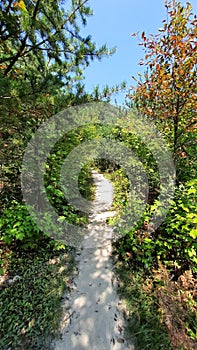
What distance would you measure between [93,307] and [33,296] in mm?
726

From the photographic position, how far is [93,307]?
1.95 meters

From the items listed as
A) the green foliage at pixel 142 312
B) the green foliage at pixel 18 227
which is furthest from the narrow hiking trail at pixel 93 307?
the green foliage at pixel 18 227

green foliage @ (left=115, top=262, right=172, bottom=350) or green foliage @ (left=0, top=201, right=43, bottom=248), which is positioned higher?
green foliage @ (left=0, top=201, right=43, bottom=248)

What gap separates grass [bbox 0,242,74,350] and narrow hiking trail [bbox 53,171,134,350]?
133mm

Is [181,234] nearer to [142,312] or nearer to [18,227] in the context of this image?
[142,312]

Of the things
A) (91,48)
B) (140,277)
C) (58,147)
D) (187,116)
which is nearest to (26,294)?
(140,277)

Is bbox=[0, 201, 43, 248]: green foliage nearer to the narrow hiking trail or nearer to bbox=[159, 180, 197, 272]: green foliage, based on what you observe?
the narrow hiking trail

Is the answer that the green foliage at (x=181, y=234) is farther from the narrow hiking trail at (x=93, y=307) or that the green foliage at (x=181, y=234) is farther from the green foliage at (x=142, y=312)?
the narrow hiking trail at (x=93, y=307)

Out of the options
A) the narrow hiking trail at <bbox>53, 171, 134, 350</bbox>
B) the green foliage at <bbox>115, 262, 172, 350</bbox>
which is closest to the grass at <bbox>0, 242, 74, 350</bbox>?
the narrow hiking trail at <bbox>53, 171, 134, 350</bbox>

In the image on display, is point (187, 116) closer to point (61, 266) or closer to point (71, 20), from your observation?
point (71, 20)

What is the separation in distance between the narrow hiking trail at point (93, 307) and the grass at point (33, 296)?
13cm

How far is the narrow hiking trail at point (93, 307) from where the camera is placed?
1618 millimetres

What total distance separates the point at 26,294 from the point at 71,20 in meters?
3.72

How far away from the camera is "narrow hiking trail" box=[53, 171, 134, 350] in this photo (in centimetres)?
162
